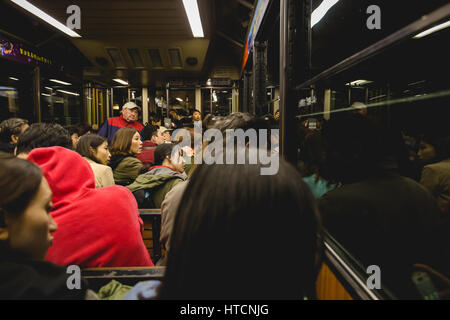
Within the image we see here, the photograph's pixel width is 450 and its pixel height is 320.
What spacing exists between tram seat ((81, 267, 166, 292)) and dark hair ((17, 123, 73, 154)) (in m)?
1.38

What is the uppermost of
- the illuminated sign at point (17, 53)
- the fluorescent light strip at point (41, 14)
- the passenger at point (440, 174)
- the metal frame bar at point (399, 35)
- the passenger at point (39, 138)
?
the fluorescent light strip at point (41, 14)

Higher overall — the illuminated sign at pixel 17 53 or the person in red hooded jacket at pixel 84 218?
the illuminated sign at pixel 17 53

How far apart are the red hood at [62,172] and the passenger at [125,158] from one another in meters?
1.62

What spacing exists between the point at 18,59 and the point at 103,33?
6.28 feet

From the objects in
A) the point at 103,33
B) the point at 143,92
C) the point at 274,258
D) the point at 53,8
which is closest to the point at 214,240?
the point at 274,258

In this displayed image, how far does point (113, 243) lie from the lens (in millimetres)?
1567

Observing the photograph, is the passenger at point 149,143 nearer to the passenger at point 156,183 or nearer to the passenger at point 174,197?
the passenger at point 156,183

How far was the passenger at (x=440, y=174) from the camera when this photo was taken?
109cm

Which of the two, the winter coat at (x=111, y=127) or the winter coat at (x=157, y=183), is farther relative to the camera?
the winter coat at (x=111, y=127)

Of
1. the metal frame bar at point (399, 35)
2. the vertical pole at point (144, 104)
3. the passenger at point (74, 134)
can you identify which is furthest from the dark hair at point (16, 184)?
the vertical pole at point (144, 104)

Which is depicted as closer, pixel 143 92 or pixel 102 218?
pixel 102 218

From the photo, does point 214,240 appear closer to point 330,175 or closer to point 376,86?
point 376,86

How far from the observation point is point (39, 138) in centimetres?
231

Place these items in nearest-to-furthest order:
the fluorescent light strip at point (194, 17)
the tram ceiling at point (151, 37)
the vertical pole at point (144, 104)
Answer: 1. the fluorescent light strip at point (194, 17)
2. the tram ceiling at point (151, 37)
3. the vertical pole at point (144, 104)
